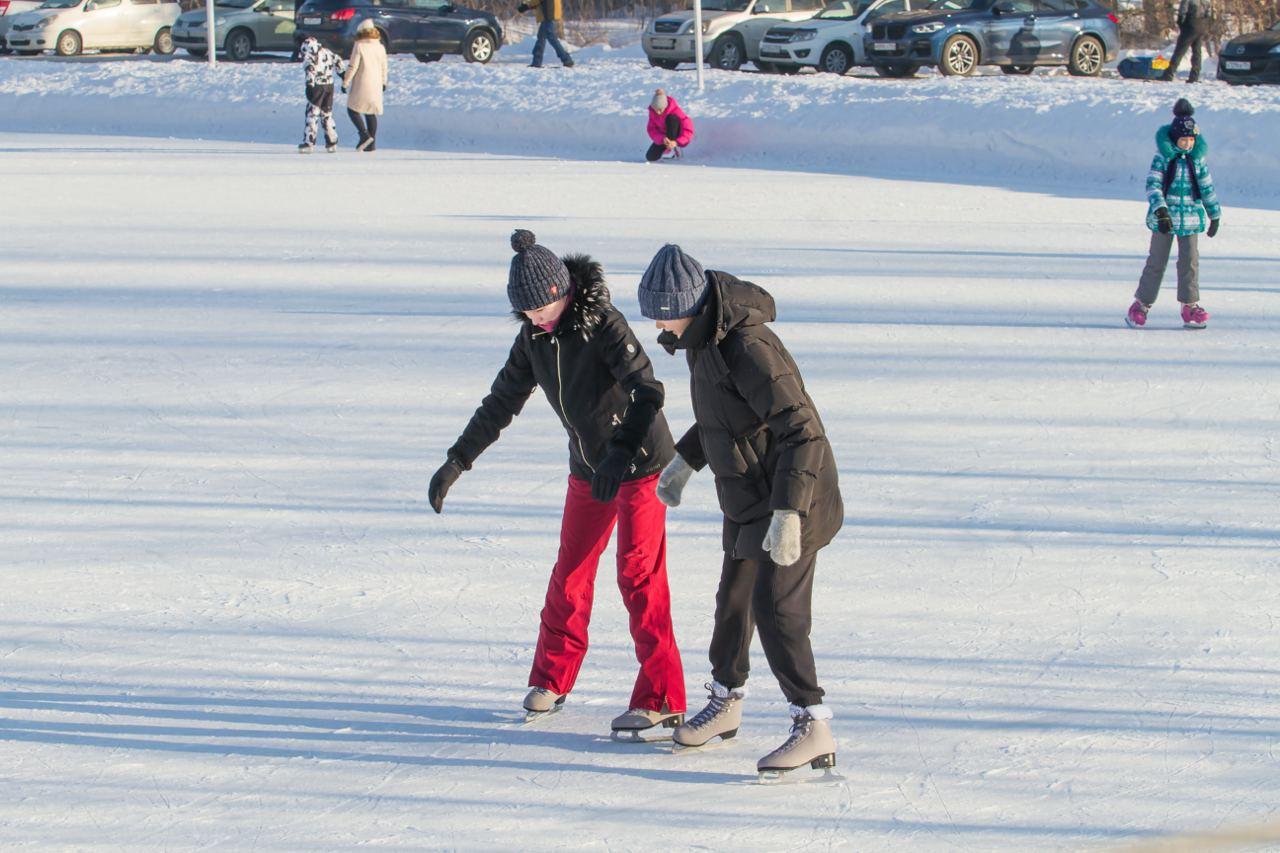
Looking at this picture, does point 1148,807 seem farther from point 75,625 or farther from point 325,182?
point 325,182

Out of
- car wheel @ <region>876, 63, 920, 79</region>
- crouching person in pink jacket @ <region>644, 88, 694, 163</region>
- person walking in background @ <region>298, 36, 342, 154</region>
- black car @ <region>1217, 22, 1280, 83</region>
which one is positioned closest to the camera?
crouching person in pink jacket @ <region>644, 88, 694, 163</region>

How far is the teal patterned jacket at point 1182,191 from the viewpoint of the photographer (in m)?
7.87

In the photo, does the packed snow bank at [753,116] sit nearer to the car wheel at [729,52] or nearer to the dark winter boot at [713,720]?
the car wheel at [729,52]

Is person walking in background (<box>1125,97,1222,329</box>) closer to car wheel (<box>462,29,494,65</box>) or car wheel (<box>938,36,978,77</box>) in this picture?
car wheel (<box>938,36,978,77</box>)

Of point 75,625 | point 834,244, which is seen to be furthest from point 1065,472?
point 834,244

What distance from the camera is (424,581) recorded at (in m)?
4.91

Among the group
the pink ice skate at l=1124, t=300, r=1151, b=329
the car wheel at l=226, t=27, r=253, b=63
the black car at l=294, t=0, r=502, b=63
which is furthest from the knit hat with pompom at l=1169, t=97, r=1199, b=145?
the car wheel at l=226, t=27, r=253, b=63

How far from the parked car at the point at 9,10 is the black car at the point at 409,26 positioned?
7.63 m

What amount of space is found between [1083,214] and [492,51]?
13433 millimetres

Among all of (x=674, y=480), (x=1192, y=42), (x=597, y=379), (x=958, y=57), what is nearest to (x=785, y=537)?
(x=674, y=480)

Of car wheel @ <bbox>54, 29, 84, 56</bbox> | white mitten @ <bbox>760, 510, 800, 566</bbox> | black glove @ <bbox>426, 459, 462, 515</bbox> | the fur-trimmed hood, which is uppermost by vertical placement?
the fur-trimmed hood

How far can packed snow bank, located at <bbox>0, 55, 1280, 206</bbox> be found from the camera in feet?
47.0

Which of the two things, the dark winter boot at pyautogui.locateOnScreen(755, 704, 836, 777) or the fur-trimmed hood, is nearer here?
the dark winter boot at pyautogui.locateOnScreen(755, 704, 836, 777)

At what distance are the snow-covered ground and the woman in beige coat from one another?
5.47m
